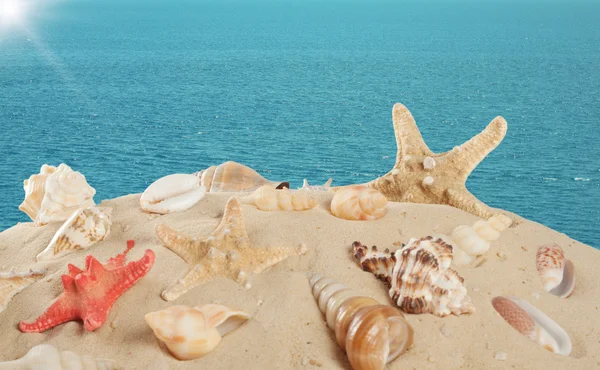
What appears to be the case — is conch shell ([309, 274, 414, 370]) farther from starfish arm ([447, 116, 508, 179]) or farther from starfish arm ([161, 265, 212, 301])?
starfish arm ([447, 116, 508, 179])

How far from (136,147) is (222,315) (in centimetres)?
2319

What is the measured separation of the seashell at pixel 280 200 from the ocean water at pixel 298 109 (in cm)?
1392

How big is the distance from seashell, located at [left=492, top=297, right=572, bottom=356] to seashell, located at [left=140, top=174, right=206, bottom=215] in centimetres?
313

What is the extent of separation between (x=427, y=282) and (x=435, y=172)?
2.45m

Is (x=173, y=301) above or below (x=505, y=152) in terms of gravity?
above

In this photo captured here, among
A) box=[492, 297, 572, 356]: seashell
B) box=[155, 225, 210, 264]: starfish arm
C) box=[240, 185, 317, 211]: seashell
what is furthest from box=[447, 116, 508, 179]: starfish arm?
box=[155, 225, 210, 264]: starfish arm

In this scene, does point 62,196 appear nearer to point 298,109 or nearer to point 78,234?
point 78,234

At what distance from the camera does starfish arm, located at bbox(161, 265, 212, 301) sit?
499cm

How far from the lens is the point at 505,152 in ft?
86.4

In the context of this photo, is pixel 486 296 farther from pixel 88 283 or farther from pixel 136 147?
pixel 136 147

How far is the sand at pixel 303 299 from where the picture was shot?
177 inches

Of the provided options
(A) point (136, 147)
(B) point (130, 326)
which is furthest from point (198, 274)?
(A) point (136, 147)

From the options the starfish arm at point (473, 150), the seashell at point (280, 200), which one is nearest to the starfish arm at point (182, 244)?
the seashell at point (280, 200)

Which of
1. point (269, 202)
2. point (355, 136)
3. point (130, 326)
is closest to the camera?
point (130, 326)
